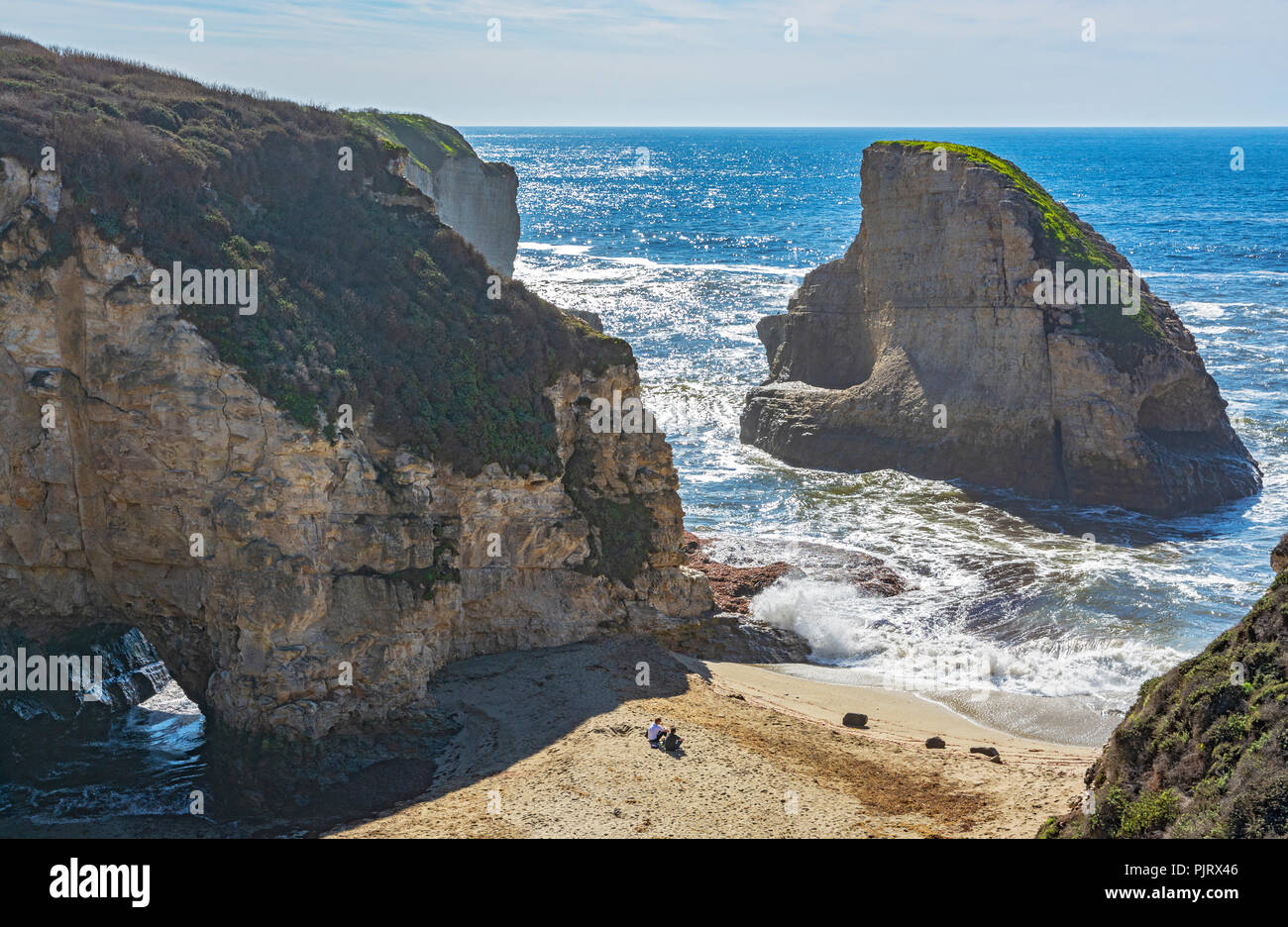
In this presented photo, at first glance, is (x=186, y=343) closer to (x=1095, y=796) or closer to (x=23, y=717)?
(x=23, y=717)

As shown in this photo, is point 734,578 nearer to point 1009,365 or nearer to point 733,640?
point 733,640

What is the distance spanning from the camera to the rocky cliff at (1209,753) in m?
14.0

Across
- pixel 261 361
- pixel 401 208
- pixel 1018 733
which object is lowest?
pixel 1018 733

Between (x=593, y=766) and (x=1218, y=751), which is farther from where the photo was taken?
(x=593, y=766)

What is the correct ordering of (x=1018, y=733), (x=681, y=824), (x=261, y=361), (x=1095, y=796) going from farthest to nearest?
1. (x=1018, y=733)
2. (x=261, y=361)
3. (x=681, y=824)
4. (x=1095, y=796)

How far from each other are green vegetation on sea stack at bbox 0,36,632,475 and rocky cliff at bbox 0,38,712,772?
0.23 feet

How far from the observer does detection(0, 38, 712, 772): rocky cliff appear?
21.9m

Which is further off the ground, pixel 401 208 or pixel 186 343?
pixel 401 208

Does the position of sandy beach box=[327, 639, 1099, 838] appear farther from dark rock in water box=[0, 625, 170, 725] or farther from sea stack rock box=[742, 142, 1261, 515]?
sea stack rock box=[742, 142, 1261, 515]

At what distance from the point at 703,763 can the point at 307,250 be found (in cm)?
1418

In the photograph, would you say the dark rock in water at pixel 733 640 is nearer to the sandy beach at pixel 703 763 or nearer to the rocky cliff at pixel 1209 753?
the sandy beach at pixel 703 763

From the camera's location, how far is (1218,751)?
15172 millimetres
